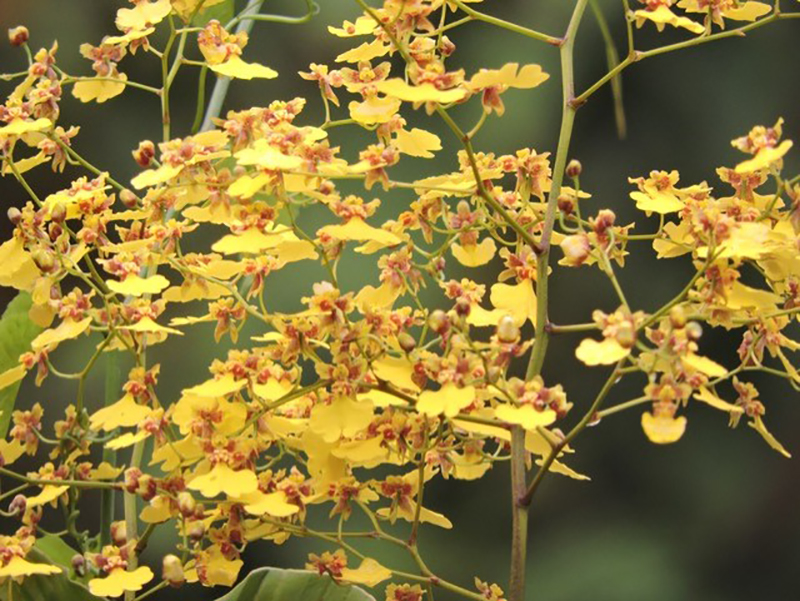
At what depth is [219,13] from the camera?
86cm

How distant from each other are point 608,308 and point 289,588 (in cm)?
132

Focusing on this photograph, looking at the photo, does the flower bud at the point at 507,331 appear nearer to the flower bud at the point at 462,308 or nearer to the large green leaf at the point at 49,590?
the flower bud at the point at 462,308

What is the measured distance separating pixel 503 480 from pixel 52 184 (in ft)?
2.82

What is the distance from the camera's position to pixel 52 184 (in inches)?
83.5

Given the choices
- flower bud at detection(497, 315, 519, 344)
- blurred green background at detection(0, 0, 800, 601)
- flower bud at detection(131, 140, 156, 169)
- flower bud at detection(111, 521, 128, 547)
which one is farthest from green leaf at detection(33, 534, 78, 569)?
blurred green background at detection(0, 0, 800, 601)

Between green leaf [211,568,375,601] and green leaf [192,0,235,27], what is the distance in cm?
37

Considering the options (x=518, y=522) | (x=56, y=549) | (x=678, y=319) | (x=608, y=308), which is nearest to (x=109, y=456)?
(x=56, y=549)

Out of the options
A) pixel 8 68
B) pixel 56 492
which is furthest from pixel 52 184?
pixel 56 492

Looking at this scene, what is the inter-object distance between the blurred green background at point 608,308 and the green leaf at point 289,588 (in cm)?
113

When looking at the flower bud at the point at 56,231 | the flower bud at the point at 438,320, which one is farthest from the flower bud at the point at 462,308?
the flower bud at the point at 56,231

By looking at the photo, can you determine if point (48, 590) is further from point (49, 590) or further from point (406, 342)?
point (406, 342)

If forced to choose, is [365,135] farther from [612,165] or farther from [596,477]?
[596,477]

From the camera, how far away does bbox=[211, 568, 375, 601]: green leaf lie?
2.21 ft

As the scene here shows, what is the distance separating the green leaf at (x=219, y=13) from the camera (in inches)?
33.5
